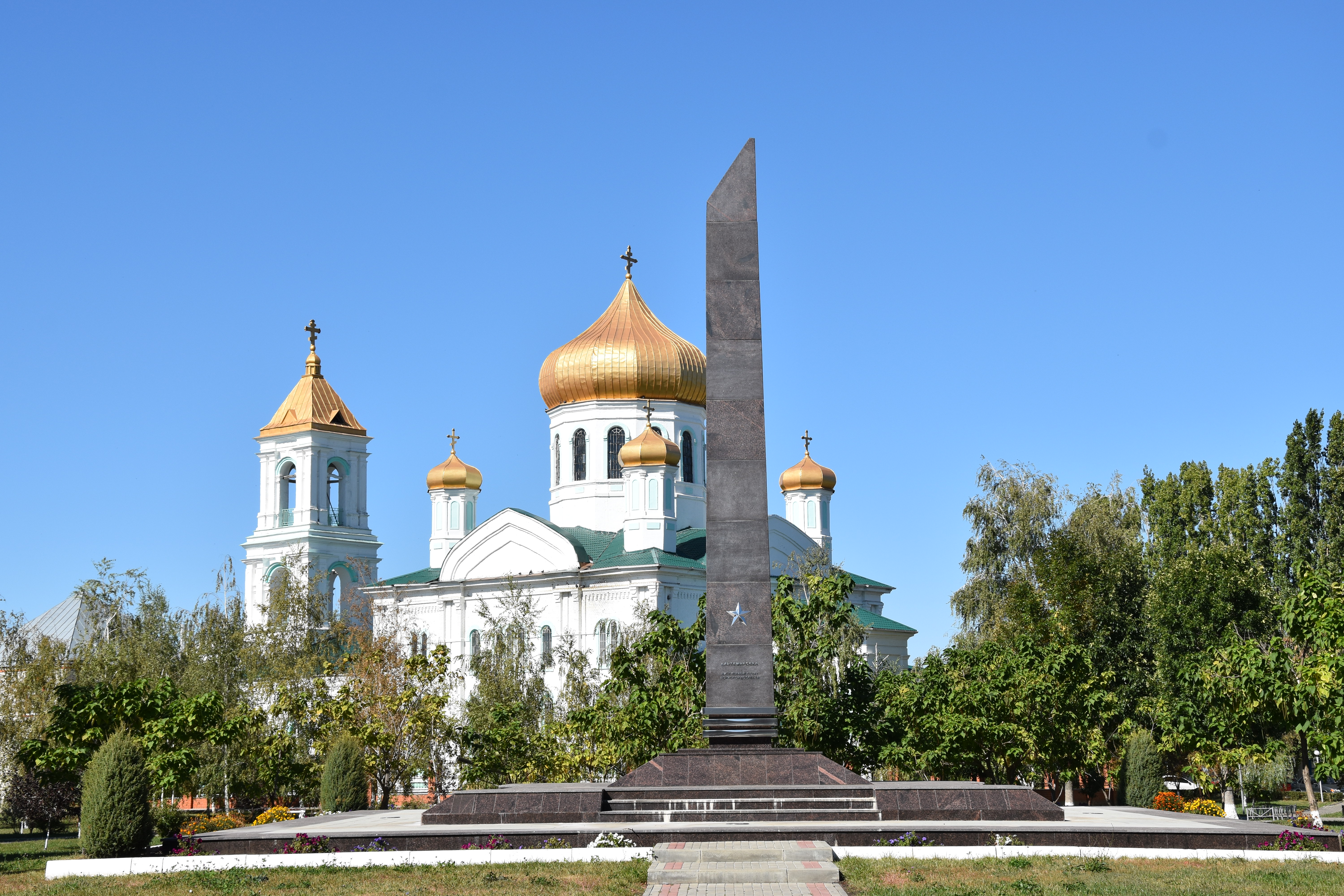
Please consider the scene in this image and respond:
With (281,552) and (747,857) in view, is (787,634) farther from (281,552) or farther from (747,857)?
(281,552)

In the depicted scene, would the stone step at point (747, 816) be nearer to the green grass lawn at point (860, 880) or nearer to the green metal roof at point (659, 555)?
the green grass lawn at point (860, 880)

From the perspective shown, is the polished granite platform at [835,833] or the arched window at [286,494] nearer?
the polished granite platform at [835,833]

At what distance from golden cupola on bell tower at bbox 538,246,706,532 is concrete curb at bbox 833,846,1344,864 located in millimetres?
27473

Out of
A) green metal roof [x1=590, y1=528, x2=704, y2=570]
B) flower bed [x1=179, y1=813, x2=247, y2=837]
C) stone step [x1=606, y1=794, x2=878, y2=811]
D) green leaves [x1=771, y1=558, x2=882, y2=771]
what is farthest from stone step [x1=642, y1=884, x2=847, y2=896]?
green metal roof [x1=590, y1=528, x2=704, y2=570]

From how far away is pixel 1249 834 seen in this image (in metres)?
12.9

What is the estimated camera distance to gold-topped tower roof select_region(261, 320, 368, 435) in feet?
143

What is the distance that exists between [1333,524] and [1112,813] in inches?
843

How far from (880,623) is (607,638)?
9.11 m

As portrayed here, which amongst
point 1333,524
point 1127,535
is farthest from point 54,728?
point 1333,524

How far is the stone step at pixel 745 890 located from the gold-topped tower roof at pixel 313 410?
34597mm

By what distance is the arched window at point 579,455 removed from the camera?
41.6 metres

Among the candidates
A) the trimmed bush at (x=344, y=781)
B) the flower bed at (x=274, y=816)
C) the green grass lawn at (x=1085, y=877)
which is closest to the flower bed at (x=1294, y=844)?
the green grass lawn at (x=1085, y=877)

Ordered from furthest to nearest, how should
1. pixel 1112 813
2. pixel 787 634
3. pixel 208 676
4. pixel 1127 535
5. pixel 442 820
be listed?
pixel 1127 535, pixel 208 676, pixel 787 634, pixel 1112 813, pixel 442 820

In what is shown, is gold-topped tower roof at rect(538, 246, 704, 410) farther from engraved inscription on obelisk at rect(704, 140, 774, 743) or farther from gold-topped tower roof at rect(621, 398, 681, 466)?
engraved inscription on obelisk at rect(704, 140, 774, 743)
